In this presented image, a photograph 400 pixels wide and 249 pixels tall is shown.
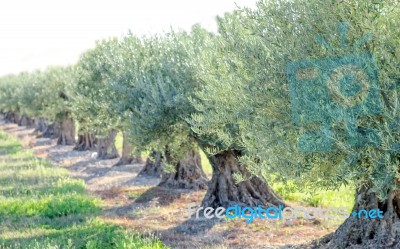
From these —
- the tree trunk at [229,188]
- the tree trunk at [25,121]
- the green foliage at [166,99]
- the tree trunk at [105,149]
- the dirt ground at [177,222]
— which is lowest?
the dirt ground at [177,222]

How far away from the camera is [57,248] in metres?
12.5

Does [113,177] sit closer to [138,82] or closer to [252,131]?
[138,82]

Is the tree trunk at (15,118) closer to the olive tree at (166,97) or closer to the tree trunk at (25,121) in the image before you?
the tree trunk at (25,121)

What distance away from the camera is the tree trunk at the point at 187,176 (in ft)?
68.6

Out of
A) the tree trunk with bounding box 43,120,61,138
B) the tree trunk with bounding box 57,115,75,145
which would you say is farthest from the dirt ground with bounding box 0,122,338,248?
the tree trunk with bounding box 43,120,61,138

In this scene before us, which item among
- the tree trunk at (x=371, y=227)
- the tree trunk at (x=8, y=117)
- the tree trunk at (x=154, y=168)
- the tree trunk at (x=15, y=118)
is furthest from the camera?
the tree trunk at (x=8, y=117)

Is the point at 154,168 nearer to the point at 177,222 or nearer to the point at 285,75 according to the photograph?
the point at 177,222

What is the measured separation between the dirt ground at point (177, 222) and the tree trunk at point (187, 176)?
49 cm

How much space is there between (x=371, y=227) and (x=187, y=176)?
37.1 ft

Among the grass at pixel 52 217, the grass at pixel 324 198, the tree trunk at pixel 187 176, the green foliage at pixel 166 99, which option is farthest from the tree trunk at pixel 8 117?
the green foliage at pixel 166 99

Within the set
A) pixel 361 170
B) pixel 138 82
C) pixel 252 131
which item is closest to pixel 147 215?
pixel 138 82

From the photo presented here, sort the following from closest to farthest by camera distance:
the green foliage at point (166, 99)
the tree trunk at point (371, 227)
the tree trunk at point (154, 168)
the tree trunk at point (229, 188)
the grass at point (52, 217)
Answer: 1. the tree trunk at point (371, 227)
2. the grass at point (52, 217)
3. the green foliage at point (166, 99)
4. the tree trunk at point (229, 188)
5. the tree trunk at point (154, 168)

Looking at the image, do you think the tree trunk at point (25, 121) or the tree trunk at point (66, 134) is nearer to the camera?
the tree trunk at point (66, 134)

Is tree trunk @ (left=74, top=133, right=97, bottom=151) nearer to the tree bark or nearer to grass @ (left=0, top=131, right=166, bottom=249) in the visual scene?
grass @ (left=0, top=131, right=166, bottom=249)
